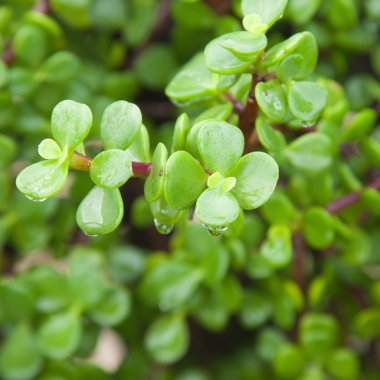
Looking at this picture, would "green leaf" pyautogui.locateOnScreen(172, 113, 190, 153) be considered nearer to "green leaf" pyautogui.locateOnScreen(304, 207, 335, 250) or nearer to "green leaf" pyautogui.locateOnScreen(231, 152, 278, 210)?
"green leaf" pyautogui.locateOnScreen(231, 152, 278, 210)

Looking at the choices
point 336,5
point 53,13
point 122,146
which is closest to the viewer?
point 122,146

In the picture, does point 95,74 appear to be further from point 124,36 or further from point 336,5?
point 336,5

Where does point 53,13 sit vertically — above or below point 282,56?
below

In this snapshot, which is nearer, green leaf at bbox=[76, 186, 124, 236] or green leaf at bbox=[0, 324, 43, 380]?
green leaf at bbox=[76, 186, 124, 236]

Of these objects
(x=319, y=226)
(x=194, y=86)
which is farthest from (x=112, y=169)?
(x=319, y=226)

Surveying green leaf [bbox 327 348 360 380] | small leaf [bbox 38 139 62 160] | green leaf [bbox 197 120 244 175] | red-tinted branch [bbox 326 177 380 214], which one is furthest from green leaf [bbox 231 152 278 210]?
green leaf [bbox 327 348 360 380]

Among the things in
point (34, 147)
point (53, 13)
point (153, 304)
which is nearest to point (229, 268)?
point (153, 304)
